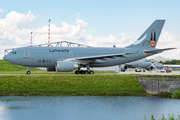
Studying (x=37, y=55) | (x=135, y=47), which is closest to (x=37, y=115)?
(x=37, y=55)

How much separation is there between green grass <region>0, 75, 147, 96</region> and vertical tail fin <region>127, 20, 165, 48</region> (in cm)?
1354

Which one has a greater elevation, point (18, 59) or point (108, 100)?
point (18, 59)

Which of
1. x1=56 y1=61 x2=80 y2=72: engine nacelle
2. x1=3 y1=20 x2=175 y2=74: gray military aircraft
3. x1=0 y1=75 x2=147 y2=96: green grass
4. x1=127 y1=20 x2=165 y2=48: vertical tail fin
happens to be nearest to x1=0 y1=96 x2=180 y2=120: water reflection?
x1=0 y1=75 x2=147 y2=96: green grass

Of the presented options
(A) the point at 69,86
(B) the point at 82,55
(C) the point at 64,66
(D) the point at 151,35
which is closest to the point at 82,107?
(A) the point at 69,86

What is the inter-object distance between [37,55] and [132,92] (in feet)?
55.4

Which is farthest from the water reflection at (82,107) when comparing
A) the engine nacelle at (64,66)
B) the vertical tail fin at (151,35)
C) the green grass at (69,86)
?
the vertical tail fin at (151,35)

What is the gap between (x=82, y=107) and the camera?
75.5ft

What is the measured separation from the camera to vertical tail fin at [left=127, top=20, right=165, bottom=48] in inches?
1804

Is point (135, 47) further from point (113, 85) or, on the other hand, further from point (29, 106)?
point (29, 106)

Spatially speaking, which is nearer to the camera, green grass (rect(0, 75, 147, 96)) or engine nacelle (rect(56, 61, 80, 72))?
green grass (rect(0, 75, 147, 96))

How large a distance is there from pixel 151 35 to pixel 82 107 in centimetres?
2770

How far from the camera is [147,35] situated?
4600 cm

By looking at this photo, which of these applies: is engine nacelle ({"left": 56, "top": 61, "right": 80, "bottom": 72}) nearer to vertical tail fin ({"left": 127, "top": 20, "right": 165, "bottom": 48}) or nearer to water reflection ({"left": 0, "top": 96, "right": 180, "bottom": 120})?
water reflection ({"left": 0, "top": 96, "right": 180, "bottom": 120})

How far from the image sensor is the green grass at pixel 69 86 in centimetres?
2969
